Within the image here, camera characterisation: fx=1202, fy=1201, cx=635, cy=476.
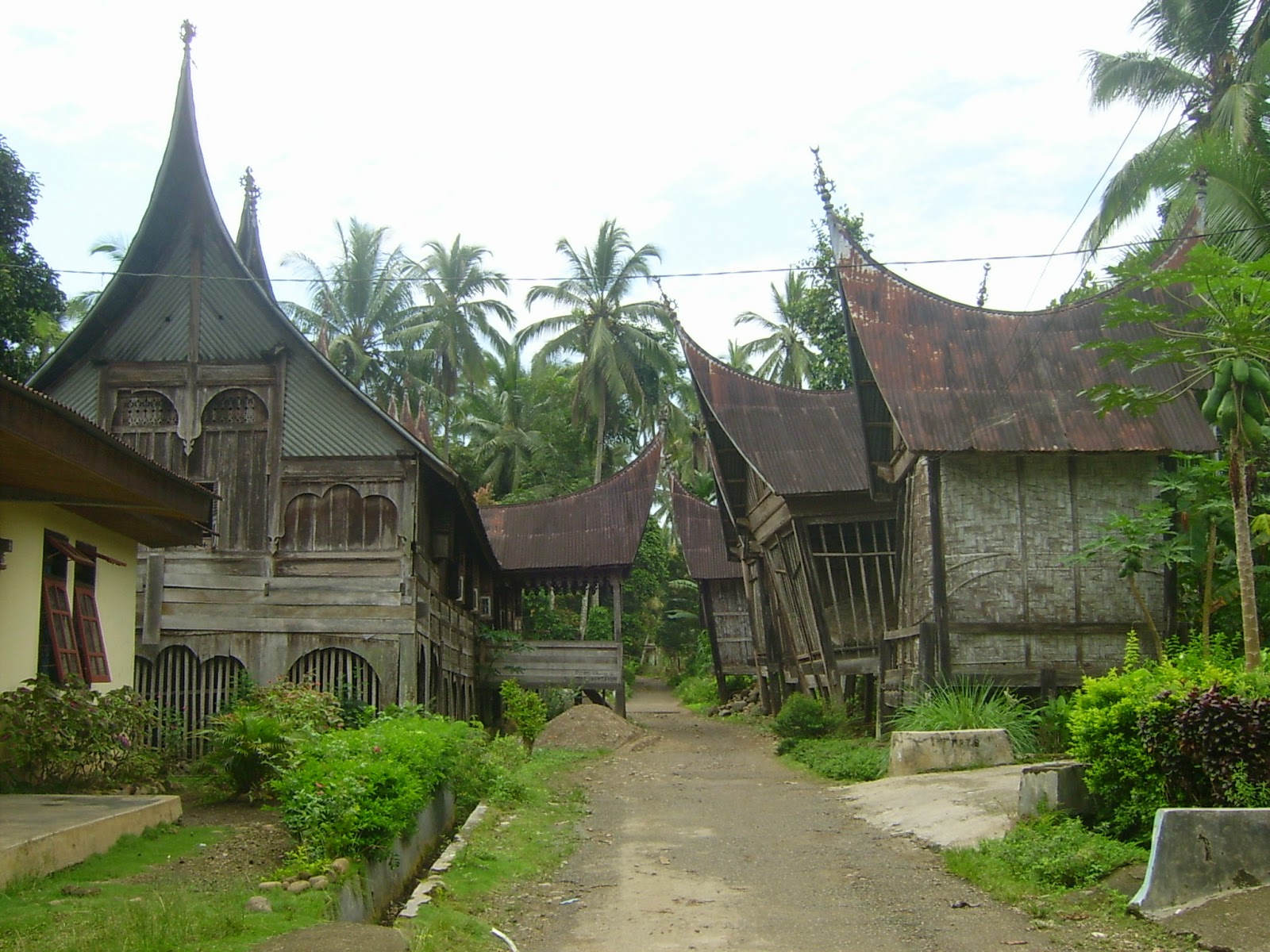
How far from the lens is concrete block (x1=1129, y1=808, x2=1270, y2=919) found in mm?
6949

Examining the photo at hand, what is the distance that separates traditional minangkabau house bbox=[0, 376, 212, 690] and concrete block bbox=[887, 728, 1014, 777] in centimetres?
814

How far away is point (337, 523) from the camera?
17062 millimetres

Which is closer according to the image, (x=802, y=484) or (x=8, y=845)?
(x=8, y=845)

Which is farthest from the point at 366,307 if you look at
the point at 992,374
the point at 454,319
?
the point at 992,374

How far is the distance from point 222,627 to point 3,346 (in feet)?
19.3

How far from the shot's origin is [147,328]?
17.4 metres

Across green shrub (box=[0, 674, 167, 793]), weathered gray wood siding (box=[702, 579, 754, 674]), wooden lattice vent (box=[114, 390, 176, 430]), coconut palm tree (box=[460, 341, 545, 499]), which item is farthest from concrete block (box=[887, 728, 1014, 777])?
coconut palm tree (box=[460, 341, 545, 499])

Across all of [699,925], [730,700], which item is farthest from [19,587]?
[730,700]

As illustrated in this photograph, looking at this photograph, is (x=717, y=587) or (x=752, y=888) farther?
(x=717, y=587)

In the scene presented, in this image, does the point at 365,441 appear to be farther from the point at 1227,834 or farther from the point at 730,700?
the point at 730,700

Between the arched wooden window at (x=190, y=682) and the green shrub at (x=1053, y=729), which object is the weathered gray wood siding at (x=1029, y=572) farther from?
the arched wooden window at (x=190, y=682)

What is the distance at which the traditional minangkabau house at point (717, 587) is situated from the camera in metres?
33.8

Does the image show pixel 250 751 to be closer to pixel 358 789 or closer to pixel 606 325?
pixel 358 789

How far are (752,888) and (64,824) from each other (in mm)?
4635
